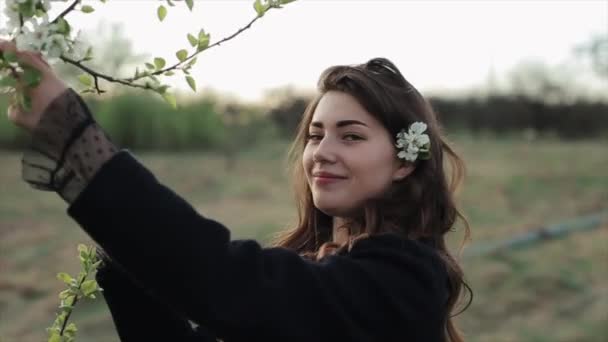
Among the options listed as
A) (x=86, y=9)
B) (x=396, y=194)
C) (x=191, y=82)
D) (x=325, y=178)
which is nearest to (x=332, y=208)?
(x=325, y=178)

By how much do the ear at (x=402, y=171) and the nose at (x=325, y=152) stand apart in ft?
0.65

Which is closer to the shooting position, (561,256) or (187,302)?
(187,302)

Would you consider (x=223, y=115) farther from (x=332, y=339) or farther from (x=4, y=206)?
(x=332, y=339)

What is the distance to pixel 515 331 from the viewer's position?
7.90 meters

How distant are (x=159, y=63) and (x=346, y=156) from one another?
0.59 m

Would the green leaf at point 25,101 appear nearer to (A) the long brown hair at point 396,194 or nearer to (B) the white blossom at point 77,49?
(B) the white blossom at point 77,49

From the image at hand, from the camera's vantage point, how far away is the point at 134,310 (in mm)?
1825

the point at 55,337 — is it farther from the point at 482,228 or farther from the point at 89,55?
the point at 482,228

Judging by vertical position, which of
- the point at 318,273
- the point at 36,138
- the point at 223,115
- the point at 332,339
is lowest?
the point at 223,115

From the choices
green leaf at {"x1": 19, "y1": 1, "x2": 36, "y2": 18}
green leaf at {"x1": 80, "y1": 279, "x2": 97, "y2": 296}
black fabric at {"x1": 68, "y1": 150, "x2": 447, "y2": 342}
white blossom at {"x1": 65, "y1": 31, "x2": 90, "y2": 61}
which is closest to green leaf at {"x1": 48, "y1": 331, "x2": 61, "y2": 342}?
green leaf at {"x1": 80, "y1": 279, "x2": 97, "y2": 296}

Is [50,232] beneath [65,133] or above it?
beneath

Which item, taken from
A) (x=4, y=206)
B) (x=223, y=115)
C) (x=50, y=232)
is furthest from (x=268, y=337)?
(x=223, y=115)

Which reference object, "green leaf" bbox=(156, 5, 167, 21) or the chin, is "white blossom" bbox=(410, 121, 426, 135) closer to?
the chin

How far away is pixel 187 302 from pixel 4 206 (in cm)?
1224
